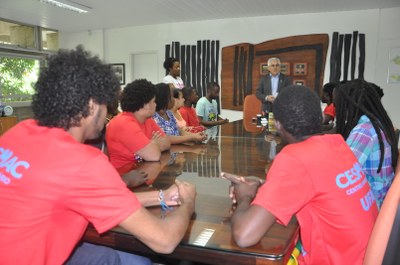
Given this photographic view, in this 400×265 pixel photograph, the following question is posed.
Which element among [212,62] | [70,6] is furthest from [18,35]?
[212,62]

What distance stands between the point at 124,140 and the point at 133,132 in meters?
0.08

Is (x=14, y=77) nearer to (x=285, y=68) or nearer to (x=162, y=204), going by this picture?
(x=285, y=68)

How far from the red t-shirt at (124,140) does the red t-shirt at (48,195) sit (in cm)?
113

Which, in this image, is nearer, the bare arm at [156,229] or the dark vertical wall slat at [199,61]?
the bare arm at [156,229]

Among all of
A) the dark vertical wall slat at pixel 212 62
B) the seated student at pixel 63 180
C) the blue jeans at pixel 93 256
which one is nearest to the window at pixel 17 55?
the dark vertical wall slat at pixel 212 62

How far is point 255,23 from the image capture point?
672cm

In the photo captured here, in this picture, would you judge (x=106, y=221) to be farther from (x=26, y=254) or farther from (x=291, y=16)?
(x=291, y=16)

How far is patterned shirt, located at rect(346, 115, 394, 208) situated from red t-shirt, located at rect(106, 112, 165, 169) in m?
1.19

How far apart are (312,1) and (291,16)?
102 centimetres

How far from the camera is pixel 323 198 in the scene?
1.03m

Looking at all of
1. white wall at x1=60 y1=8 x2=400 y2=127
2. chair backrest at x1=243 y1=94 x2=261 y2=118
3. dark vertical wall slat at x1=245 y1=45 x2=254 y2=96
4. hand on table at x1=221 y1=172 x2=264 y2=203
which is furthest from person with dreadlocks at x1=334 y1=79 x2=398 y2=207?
dark vertical wall slat at x1=245 y1=45 x2=254 y2=96

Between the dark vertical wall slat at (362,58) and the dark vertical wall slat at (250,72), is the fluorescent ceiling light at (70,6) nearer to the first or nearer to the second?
the dark vertical wall slat at (250,72)

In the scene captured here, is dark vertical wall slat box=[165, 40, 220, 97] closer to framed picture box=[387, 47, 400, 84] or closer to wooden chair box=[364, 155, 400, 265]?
framed picture box=[387, 47, 400, 84]

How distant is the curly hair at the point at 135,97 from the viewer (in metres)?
2.26
